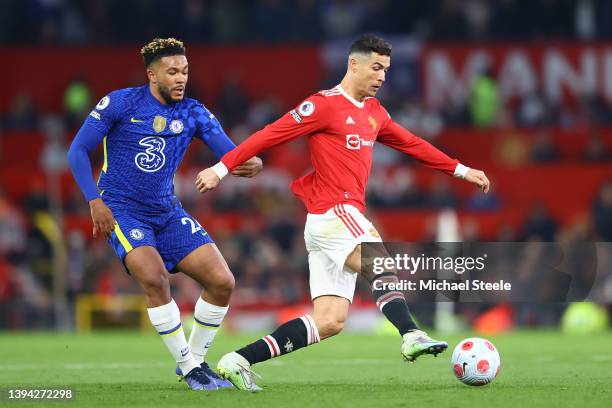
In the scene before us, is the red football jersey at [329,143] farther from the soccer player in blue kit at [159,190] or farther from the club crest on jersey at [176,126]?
the club crest on jersey at [176,126]

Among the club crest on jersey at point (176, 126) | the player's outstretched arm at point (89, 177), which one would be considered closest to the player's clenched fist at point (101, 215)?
the player's outstretched arm at point (89, 177)

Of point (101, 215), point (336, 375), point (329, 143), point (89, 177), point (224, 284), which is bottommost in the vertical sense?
point (336, 375)

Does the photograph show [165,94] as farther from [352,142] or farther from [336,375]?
[336,375]

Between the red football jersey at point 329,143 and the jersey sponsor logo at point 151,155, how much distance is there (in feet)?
2.16

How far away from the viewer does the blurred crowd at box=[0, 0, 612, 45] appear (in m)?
24.4

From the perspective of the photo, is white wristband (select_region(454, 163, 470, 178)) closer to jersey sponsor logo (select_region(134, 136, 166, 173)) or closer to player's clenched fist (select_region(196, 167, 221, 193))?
player's clenched fist (select_region(196, 167, 221, 193))

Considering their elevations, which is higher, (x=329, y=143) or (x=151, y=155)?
(x=329, y=143)

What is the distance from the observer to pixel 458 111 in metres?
23.2

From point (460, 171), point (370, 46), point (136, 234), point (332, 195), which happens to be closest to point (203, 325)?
point (136, 234)

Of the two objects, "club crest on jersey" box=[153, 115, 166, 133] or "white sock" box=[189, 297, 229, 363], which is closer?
"club crest on jersey" box=[153, 115, 166, 133]

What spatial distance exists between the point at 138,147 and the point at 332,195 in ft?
4.78

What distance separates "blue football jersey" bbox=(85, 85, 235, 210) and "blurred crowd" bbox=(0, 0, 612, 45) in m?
16.1

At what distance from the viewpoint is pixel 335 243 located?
840 cm

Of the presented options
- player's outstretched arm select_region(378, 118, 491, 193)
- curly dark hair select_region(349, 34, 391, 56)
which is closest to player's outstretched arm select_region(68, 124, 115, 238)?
curly dark hair select_region(349, 34, 391, 56)
